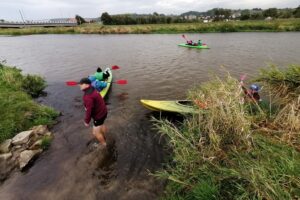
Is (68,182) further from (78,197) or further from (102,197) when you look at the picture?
(102,197)

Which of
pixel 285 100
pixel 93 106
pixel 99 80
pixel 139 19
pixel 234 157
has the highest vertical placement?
pixel 93 106

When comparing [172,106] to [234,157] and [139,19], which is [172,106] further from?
[139,19]

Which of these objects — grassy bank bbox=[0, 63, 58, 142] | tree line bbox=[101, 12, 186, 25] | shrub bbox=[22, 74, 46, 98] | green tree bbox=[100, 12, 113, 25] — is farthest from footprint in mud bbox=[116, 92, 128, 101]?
green tree bbox=[100, 12, 113, 25]

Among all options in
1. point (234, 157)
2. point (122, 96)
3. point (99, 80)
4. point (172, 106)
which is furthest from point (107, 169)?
point (99, 80)

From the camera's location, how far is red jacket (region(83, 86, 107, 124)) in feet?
20.9

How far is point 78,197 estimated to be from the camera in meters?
5.51

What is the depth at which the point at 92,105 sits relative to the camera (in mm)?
6477

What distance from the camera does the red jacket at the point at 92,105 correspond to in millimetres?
6370

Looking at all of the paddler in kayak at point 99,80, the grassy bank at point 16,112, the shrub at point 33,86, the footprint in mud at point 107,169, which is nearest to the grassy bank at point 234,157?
the footprint in mud at point 107,169

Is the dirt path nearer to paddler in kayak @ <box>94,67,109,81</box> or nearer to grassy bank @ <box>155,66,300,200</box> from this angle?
grassy bank @ <box>155,66,300,200</box>

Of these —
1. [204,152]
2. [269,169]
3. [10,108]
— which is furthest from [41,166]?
[269,169]

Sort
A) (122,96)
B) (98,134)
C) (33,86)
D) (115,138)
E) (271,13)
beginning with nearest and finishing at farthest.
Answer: (98,134) < (115,138) < (122,96) < (33,86) < (271,13)

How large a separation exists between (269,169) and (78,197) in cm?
418

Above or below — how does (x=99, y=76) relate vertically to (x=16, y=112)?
below
